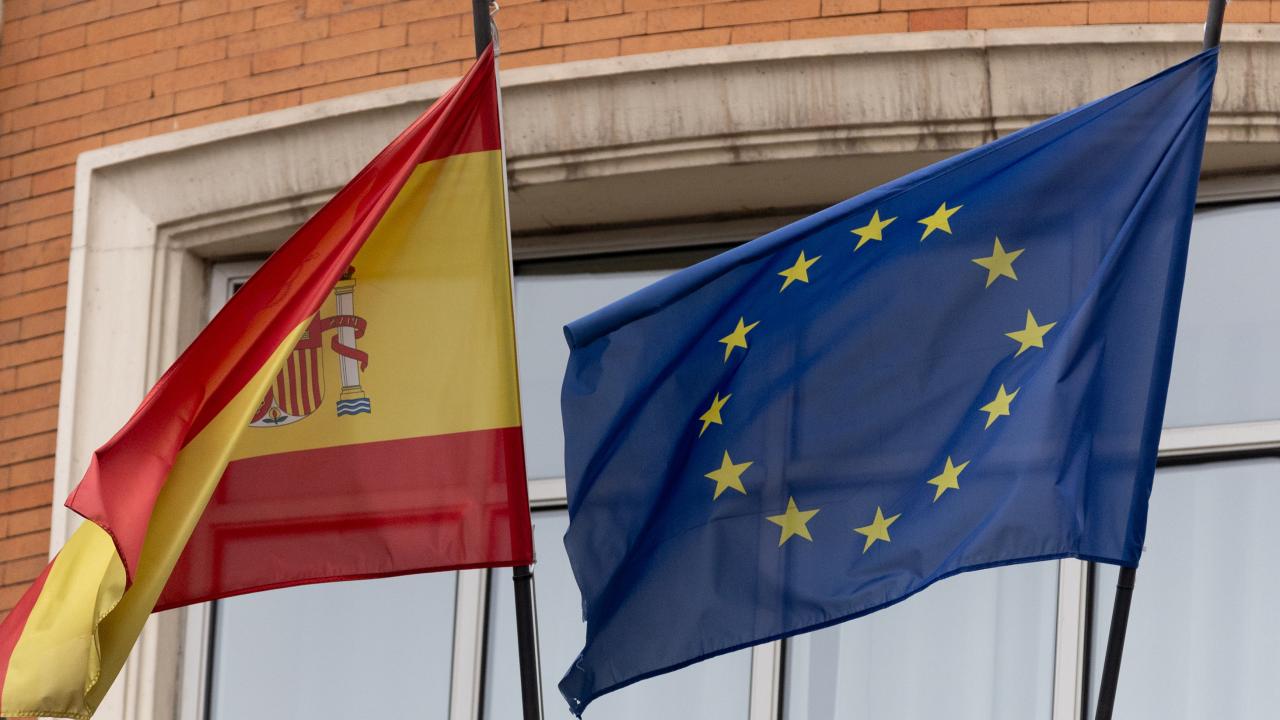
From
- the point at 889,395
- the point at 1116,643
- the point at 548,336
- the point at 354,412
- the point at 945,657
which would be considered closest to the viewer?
the point at 1116,643

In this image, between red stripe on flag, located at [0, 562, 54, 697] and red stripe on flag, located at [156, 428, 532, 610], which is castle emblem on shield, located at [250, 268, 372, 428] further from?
red stripe on flag, located at [0, 562, 54, 697]

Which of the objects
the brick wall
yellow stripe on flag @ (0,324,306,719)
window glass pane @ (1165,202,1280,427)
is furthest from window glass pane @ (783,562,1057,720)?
yellow stripe on flag @ (0,324,306,719)

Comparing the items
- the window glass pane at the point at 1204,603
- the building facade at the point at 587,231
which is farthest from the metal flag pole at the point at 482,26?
the window glass pane at the point at 1204,603

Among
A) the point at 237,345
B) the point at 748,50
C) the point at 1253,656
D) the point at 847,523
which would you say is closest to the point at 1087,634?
the point at 1253,656

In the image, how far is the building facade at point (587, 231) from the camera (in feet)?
23.5

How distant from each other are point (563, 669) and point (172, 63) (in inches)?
90.6

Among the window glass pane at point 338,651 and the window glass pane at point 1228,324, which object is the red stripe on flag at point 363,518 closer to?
the window glass pane at point 338,651

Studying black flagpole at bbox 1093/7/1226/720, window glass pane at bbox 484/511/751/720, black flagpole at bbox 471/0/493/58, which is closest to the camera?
black flagpole at bbox 1093/7/1226/720

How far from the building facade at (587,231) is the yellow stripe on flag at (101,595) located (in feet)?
5.42

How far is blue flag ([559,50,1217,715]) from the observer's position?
19.6 ft

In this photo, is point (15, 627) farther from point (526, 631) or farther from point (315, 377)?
point (526, 631)

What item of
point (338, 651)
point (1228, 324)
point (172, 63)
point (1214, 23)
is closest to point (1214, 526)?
point (1228, 324)

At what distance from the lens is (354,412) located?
6.43 metres

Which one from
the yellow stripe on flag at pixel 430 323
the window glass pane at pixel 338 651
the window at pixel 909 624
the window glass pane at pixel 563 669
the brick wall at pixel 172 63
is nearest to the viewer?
the yellow stripe on flag at pixel 430 323
